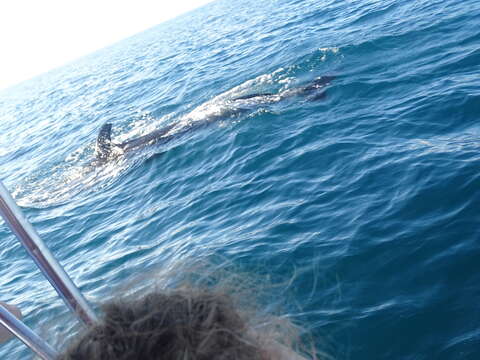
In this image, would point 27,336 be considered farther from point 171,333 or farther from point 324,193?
point 324,193

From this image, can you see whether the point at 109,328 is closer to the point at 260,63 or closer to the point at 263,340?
the point at 263,340

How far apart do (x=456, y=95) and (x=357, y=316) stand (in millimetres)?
5289

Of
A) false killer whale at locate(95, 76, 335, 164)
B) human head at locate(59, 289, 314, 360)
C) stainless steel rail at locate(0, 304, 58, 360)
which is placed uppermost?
human head at locate(59, 289, 314, 360)

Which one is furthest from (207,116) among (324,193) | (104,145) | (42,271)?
(42,271)

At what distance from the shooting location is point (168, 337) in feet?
4.83

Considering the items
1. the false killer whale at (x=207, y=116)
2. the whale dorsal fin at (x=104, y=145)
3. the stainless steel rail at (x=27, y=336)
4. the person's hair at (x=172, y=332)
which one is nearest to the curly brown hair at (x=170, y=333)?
the person's hair at (x=172, y=332)

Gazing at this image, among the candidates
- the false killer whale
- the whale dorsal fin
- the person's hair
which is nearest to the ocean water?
the false killer whale

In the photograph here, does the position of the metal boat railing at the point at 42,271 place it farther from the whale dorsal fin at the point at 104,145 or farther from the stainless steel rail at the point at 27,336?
the whale dorsal fin at the point at 104,145

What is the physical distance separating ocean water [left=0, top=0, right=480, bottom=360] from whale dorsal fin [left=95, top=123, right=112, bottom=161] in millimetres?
545

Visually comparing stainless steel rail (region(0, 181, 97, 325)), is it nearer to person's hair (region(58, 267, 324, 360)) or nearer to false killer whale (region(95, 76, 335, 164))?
person's hair (region(58, 267, 324, 360))

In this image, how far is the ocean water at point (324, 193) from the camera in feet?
15.7

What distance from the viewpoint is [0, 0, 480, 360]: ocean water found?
188 inches

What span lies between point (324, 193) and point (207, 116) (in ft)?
21.9

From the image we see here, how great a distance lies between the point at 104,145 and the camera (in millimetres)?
13852
